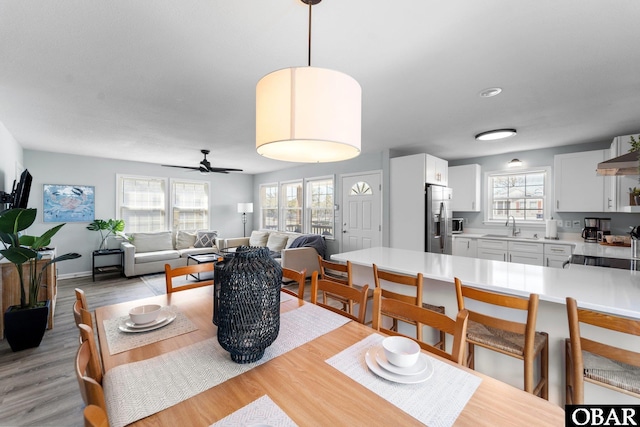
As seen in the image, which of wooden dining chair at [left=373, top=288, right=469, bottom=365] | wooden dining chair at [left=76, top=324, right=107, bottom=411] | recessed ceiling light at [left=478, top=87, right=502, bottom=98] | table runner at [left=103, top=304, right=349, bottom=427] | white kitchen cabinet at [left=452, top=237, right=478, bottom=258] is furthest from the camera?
white kitchen cabinet at [left=452, top=237, right=478, bottom=258]

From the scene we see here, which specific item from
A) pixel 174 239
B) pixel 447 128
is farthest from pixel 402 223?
pixel 174 239

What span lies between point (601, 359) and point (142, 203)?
725cm

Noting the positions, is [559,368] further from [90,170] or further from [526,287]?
[90,170]

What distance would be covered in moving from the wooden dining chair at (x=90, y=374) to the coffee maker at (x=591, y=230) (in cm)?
551

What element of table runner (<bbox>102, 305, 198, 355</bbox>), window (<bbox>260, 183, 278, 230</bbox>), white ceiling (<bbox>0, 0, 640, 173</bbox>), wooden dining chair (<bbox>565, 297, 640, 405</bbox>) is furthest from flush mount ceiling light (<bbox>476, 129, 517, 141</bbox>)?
window (<bbox>260, 183, 278, 230</bbox>)

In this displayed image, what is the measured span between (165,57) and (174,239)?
5.16 meters

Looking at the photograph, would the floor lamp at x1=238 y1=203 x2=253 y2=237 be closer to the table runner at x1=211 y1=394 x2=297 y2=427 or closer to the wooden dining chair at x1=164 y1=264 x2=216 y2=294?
the wooden dining chair at x1=164 y1=264 x2=216 y2=294

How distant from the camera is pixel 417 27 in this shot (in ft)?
5.26

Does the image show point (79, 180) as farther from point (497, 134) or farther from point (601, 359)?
point (601, 359)

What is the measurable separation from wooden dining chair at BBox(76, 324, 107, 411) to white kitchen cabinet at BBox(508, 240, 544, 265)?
5.13 metres

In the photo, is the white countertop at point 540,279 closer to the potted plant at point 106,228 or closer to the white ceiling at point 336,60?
the white ceiling at point 336,60

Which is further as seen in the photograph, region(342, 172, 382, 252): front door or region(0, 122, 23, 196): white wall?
region(342, 172, 382, 252): front door

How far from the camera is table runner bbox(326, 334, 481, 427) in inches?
30.3

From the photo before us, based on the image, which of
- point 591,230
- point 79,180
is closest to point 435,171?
point 591,230
